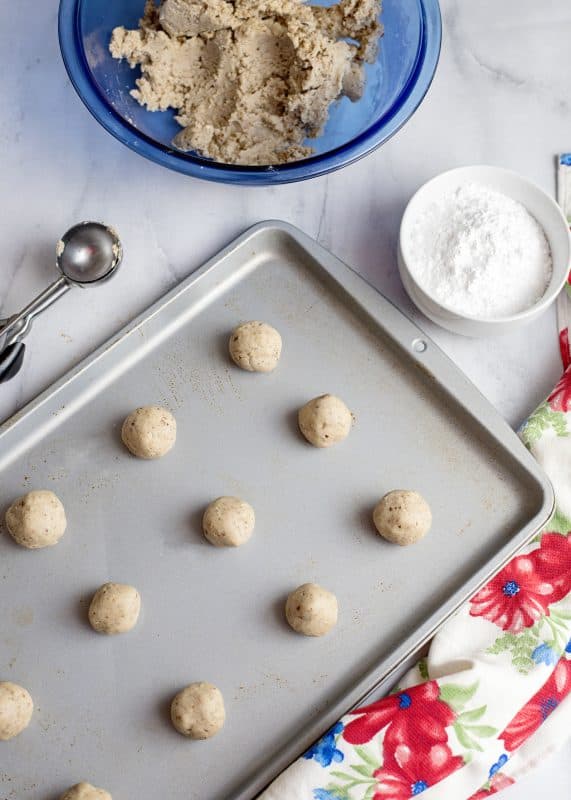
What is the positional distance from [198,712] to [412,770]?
242mm

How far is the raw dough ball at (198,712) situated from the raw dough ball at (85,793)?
10 cm

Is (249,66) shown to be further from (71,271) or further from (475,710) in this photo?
(475,710)

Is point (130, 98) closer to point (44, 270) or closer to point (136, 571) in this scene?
point (44, 270)

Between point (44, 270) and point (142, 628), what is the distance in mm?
460

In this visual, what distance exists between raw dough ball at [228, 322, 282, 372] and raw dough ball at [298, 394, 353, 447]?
7 cm

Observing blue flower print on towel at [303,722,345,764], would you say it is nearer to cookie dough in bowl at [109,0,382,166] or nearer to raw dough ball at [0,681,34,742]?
raw dough ball at [0,681,34,742]

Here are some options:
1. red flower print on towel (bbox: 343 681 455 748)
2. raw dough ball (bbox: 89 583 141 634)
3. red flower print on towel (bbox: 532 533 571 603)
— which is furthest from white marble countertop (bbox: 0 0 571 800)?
red flower print on towel (bbox: 343 681 455 748)

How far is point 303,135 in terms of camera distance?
1074 mm

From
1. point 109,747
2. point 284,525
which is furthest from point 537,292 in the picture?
point 109,747

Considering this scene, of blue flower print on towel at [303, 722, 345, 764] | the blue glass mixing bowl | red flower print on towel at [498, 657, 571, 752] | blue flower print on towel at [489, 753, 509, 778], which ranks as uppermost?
the blue glass mixing bowl

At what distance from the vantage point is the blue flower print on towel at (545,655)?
3.38ft

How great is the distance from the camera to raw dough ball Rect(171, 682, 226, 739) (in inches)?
39.5

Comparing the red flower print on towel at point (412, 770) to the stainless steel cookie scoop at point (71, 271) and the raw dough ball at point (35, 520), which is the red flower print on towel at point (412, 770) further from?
the stainless steel cookie scoop at point (71, 271)

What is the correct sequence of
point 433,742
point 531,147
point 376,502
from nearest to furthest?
point 433,742 < point 376,502 < point 531,147
